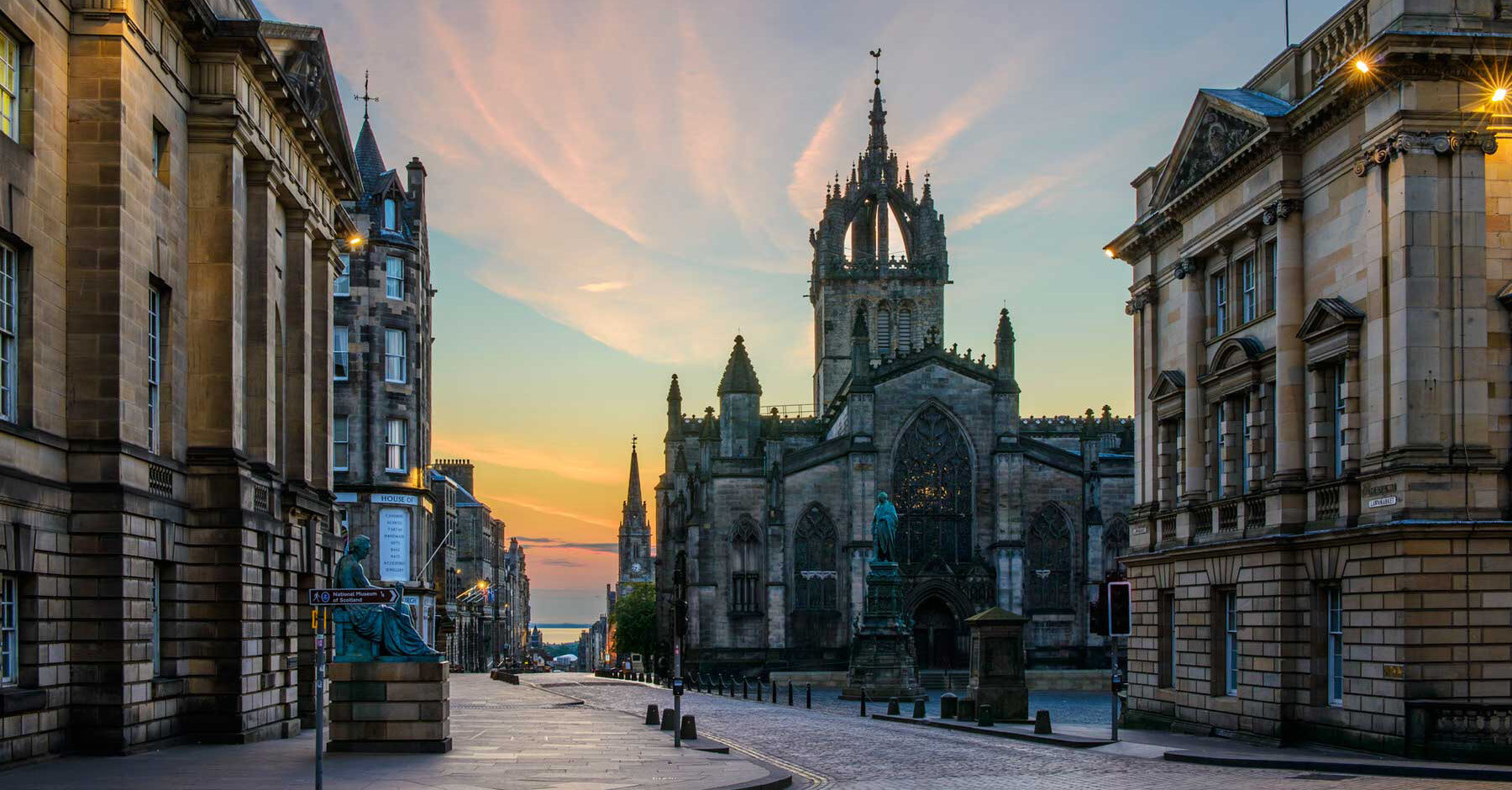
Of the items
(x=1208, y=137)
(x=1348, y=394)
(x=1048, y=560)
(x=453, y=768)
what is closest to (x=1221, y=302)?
(x=1208, y=137)

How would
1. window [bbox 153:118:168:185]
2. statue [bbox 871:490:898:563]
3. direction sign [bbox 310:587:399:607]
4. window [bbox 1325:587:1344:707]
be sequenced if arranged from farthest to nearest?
1. statue [bbox 871:490:898:563]
2. window [bbox 1325:587:1344:707]
3. window [bbox 153:118:168:185]
4. direction sign [bbox 310:587:399:607]

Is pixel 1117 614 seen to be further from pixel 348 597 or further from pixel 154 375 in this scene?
pixel 154 375

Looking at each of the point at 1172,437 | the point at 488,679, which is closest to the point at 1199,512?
the point at 1172,437

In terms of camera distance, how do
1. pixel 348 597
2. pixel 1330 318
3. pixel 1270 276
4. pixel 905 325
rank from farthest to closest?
pixel 905 325
pixel 1270 276
pixel 1330 318
pixel 348 597

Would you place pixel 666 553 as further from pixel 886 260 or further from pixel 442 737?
pixel 442 737

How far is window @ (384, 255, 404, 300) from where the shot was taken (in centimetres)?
5812

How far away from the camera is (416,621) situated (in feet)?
193

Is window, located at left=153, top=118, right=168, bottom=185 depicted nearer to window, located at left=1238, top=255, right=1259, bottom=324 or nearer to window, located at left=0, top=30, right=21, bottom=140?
window, located at left=0, top=30, right=21, bottom=140

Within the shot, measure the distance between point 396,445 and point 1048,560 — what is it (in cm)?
3631

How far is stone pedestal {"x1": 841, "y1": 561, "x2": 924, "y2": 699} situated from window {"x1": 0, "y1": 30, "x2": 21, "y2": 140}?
41594 mm

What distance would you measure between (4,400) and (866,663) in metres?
42.5

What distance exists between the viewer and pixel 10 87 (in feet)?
68.1

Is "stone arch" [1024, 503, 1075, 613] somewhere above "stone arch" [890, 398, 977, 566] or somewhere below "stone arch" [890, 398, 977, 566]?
below

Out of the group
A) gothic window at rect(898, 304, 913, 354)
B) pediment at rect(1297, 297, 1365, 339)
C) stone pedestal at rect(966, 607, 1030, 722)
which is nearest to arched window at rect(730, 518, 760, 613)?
gothic window at rect(898, 304, 913, 354)
